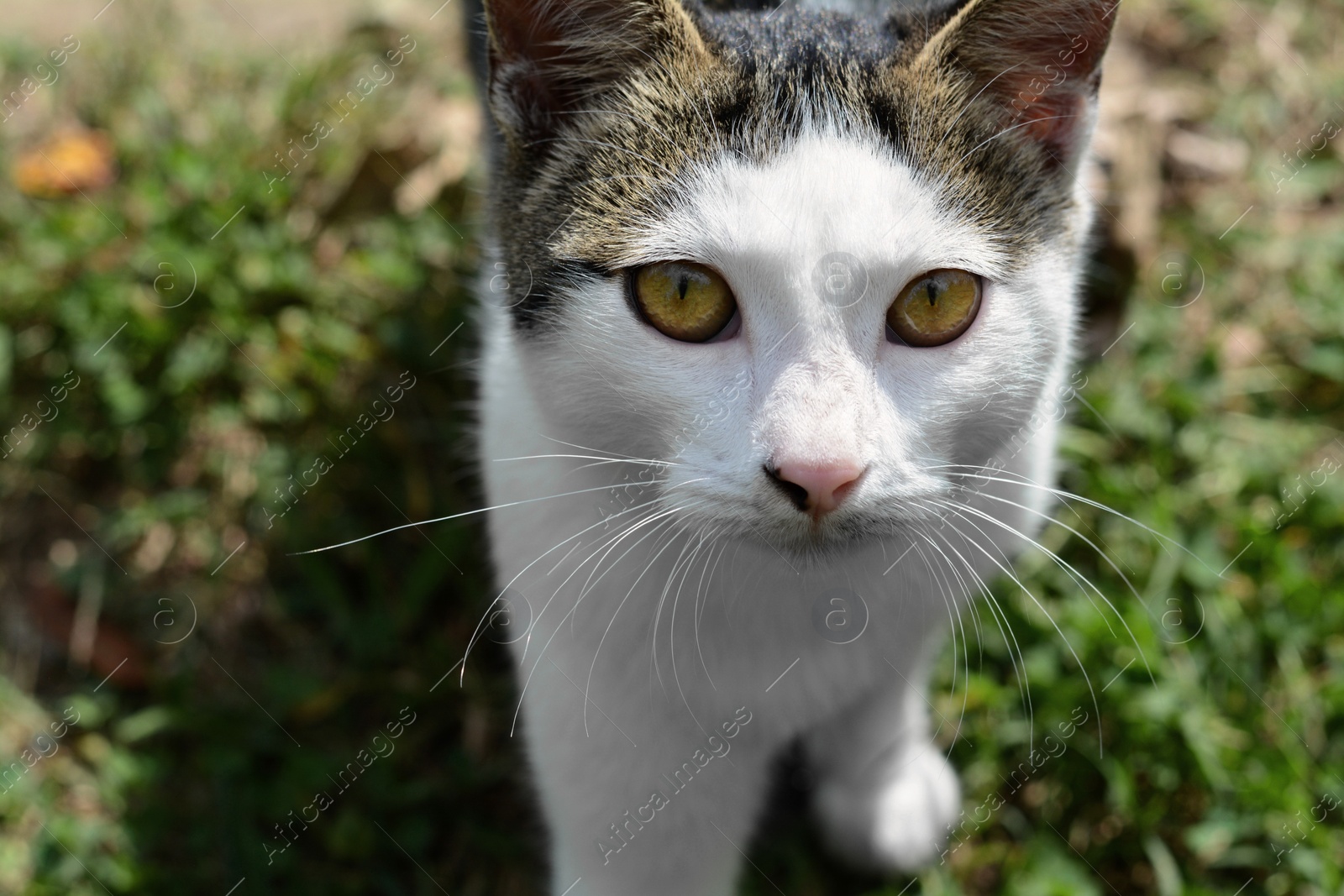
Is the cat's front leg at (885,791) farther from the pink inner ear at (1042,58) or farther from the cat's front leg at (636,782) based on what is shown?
the pink inner ear at (1042,58)

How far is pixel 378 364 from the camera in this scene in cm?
295

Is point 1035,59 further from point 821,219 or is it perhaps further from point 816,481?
point 816,481

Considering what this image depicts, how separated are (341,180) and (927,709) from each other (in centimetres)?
237

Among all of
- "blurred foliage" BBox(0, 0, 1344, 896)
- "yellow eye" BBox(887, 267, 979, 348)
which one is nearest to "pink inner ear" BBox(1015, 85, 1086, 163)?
"yellow eye" BBox(887, 267, 979, 348)

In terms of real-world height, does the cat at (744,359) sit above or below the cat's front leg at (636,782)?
above

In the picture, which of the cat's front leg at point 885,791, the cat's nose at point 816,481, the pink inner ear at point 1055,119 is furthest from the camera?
the cat's front leg at point 885,791

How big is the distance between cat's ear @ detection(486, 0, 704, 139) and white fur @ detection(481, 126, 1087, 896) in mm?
264

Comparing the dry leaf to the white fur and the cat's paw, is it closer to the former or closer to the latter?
the white fur

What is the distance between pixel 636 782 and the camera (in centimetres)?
184

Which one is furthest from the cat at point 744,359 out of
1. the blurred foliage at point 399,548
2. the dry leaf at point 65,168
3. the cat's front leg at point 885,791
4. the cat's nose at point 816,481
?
the dry leaf at point 65,168

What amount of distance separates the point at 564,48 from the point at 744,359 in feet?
2.04

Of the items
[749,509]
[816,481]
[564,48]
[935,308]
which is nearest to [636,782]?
[749,509]

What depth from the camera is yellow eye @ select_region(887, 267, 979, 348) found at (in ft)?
4.69

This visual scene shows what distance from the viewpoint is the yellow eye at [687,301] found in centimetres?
143
